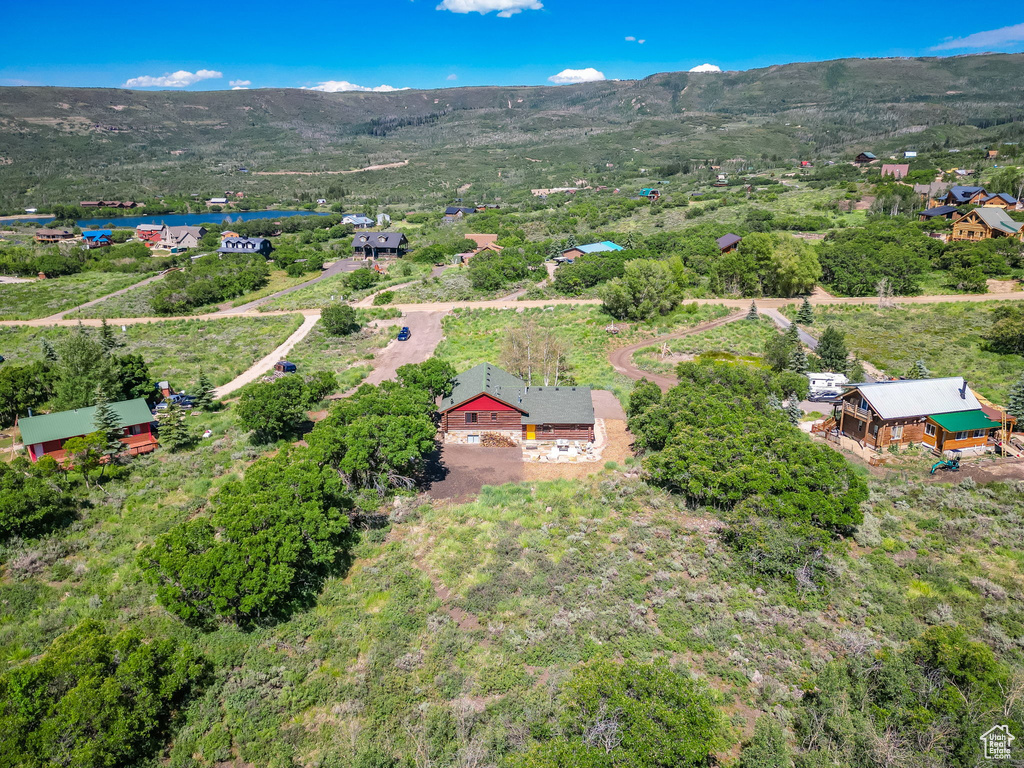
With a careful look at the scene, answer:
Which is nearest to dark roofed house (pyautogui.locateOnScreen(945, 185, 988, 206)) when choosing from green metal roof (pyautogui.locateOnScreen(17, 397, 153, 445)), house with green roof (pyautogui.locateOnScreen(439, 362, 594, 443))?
house with green roof (pyautogui.locateOnScreen(439, 362, 594, 443))

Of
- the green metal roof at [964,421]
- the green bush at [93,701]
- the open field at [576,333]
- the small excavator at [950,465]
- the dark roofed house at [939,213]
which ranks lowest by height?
the small excavator at [950,465]

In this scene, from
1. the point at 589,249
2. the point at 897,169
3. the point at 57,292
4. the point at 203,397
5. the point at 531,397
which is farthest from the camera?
the point at 897,169

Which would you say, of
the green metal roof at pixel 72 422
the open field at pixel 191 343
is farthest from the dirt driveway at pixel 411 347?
the green metal roof at pixel 72 422

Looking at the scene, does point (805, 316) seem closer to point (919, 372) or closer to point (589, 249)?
point (919, 372)

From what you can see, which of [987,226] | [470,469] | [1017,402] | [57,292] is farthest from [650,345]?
[57,292]

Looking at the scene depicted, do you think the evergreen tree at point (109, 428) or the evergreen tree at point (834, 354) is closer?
the evergreen tree at point (109, 428)

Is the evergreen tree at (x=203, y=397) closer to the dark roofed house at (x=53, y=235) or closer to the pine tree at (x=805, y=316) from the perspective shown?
the pine tree at (x=805, y=316)
